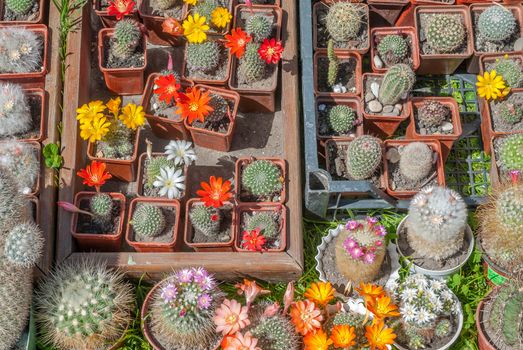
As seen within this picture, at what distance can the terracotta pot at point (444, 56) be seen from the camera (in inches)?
196

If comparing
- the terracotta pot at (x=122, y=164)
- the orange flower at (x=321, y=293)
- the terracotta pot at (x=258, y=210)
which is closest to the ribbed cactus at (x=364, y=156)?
the terracotta pot at (x=258, y=210)

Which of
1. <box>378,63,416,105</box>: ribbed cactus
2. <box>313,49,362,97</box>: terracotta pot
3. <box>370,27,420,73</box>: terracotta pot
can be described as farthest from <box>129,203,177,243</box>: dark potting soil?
<box>370,27,420,73</box>: terracotta pot

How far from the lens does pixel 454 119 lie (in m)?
4.79

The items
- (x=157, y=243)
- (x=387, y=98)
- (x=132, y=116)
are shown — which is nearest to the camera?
(x=157, y=243)

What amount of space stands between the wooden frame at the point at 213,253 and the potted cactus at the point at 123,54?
179 millimetres

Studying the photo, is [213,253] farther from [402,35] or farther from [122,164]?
[402,35]

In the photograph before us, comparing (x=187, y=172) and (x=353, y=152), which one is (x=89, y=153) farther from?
(x=353, y=152)

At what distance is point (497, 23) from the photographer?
16.2 ft

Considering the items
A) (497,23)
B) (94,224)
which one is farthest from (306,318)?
(497,23)

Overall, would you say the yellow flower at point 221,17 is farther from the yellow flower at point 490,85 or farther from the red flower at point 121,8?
the yellow flower at point 490,85

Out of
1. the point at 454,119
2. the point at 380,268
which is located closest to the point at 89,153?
the point at 380,268

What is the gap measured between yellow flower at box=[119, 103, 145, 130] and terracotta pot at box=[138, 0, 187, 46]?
84 centimetres

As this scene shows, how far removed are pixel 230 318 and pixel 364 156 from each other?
136 centimetres

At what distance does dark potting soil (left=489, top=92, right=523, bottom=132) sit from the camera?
482cm
